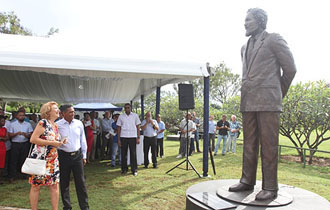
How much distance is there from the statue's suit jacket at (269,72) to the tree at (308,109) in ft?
20.7

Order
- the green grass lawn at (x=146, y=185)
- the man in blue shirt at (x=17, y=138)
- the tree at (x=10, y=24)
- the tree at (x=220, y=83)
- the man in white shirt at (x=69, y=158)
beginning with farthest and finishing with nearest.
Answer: the tree at (x=220, y=83)
the tree at (x=10, y=24)
the man in blue shirt at (x=17, y=138)
the green grass lawn at (x=146, y=185)
the man in white shirt at (x=69, y=158)

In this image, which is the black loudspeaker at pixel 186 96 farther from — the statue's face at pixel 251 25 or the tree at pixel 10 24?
the tree at pixel 10 24

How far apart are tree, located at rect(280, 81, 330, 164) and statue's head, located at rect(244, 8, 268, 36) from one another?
6.47 m

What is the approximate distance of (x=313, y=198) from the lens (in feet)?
10.4

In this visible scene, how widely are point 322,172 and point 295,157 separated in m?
2.71

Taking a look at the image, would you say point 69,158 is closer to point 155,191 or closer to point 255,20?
point 155,191

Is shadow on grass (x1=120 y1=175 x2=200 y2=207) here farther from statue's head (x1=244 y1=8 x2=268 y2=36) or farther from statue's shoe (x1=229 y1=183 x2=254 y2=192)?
statue's head (x1=244 y1=8 x2=268 y2=36)

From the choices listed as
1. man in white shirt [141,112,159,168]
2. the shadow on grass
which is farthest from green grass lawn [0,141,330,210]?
man in white shirt [141,112,159,168]

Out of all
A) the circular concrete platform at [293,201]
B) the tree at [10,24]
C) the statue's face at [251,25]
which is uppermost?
the tree at [10,24]

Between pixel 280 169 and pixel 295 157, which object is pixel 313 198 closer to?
pixel 280 169

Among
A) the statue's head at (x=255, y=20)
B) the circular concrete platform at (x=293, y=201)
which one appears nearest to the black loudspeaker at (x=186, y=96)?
the circular concrete platform at (x=293, y=201)

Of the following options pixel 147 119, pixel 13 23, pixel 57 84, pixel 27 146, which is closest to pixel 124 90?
pixel 57 84

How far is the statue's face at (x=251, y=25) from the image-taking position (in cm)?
311

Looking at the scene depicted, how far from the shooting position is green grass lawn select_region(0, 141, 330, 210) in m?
4.21
